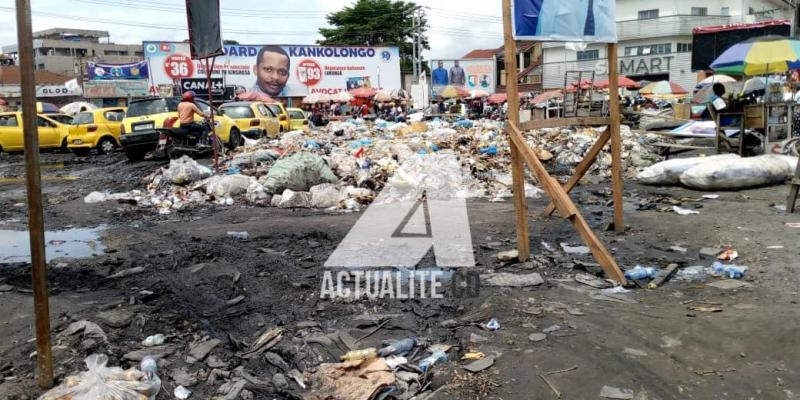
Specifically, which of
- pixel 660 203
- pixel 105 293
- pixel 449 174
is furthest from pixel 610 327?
pixel 449 174

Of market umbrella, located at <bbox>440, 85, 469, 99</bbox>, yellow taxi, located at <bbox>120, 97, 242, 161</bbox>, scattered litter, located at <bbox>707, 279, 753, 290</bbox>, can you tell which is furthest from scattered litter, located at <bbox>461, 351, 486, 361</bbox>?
market umbrella, located at <bbox>440, 85, 469, 99</bbox>

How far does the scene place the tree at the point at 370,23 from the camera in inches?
2173

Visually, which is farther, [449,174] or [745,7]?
[745,7]

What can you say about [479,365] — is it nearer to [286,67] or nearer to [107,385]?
[107,385]

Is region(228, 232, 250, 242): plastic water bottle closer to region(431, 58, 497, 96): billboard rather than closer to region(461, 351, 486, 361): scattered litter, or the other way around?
region(461, 351, 486, 361): scattered litter

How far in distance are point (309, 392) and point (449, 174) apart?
7.06 m

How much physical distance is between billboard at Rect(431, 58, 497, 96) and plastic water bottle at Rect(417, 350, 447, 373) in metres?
42.8

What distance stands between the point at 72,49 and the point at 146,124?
8458 centimetres

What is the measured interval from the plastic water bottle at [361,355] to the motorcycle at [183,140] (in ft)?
32.1

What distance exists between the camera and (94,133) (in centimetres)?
1780

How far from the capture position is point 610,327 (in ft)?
11.9

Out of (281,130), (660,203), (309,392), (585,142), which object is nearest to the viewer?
(309,392)

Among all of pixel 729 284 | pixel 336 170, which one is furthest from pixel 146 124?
pixel 729 284

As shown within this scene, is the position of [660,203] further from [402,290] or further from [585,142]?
[585,142]
